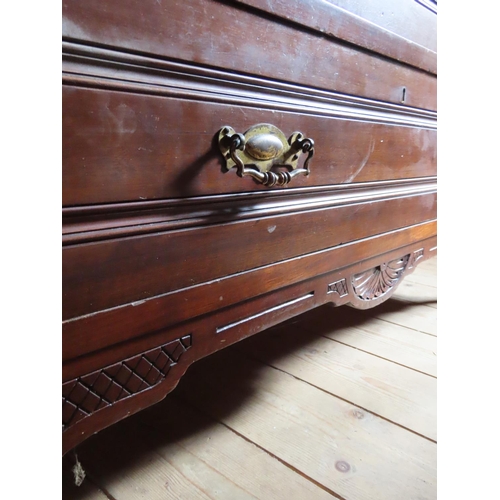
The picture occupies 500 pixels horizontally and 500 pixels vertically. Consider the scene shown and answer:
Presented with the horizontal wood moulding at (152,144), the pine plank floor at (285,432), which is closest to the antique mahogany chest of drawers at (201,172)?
the horizontal wood moulding at (152,144)

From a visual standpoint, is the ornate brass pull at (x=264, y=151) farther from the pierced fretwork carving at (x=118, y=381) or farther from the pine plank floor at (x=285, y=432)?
the pine plank floor at (x=285, y=432)

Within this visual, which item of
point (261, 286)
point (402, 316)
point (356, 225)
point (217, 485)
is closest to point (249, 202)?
point (261, 286)

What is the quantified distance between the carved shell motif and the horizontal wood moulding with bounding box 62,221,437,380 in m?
0.10

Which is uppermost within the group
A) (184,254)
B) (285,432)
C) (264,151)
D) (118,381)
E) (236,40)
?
(236,40)

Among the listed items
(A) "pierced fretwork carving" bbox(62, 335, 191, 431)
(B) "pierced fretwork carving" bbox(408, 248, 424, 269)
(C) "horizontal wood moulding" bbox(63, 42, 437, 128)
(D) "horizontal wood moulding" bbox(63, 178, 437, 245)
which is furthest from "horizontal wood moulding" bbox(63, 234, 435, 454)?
(B) "pierced fretwork carving" bbox(408, 248, 424, 269)

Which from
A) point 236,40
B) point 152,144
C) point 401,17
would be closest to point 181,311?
point 152,144

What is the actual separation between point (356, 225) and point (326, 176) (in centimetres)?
11

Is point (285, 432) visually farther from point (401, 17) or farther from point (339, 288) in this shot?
point (401, 17)

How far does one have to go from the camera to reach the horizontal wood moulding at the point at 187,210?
322 millimetres

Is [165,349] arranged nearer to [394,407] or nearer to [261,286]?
[261,286]

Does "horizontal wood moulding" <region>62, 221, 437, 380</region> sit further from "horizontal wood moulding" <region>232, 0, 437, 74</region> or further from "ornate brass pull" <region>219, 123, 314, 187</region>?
"horizontal wood moulding" <region>232, 0, 437, 74</region>

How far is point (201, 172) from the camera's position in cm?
39

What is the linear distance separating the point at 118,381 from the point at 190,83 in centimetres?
28

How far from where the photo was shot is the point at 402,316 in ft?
3.35
